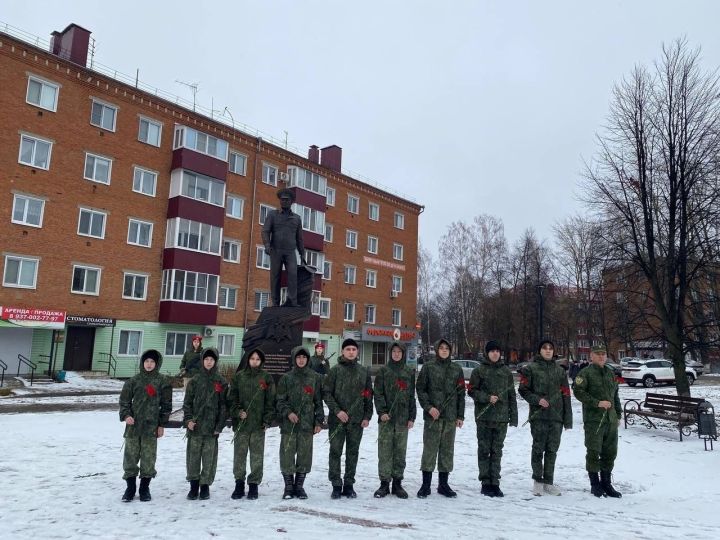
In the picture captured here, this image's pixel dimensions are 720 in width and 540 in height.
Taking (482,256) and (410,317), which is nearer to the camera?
(410,317)

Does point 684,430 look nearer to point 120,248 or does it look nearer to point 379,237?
point 120,248

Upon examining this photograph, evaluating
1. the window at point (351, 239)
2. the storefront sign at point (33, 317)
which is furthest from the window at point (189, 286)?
the window at point (351, 239)

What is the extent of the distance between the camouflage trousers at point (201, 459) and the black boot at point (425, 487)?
2.43m

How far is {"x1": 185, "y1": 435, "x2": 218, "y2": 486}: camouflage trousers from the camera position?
239 inches

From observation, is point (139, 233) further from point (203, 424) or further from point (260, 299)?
point (203, 424)

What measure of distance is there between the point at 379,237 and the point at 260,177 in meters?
12.1

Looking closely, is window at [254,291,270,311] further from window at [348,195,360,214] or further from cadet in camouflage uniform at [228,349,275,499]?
cadet in camouflage uniform at [228,349,275,499]

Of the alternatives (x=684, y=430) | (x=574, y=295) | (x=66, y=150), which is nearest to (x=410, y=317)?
(x=574, y=295)

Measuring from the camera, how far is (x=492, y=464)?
6.62m

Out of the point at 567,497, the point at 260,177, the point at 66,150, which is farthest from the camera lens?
the point at 260,177

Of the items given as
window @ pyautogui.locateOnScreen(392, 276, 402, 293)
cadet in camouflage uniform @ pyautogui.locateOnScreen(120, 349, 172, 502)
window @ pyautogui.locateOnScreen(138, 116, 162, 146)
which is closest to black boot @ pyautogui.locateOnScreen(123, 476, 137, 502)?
cadet in camouflage uniform @ pyautogui.locateOnScreen(120, 349, 172, 502)

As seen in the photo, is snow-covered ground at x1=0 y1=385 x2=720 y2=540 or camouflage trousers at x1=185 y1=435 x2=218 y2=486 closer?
snow-covered ground at x1=0 y1=385 x2=720 y2=540

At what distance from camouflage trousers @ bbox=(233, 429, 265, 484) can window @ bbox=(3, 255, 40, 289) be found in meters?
21.3

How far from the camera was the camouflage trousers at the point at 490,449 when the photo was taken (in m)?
6.62
